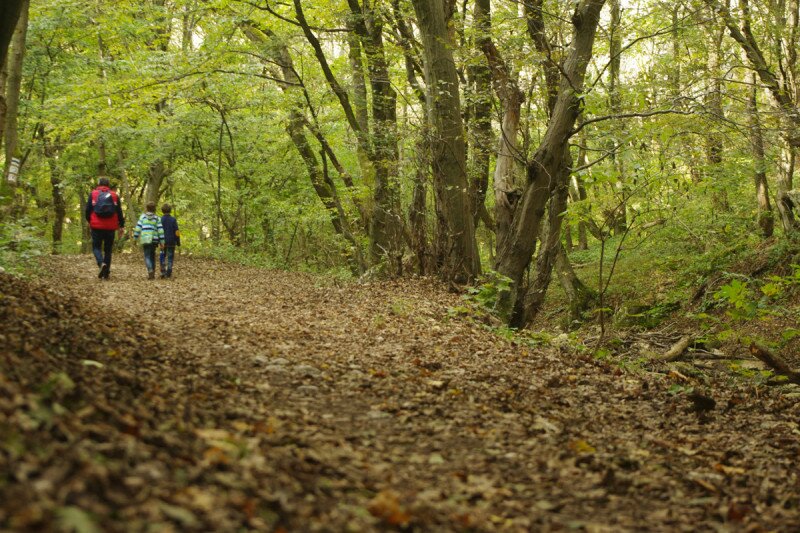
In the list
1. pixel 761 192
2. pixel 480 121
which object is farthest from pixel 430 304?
pixel 761 192

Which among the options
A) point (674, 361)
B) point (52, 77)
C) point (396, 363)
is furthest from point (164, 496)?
point (52, 77)

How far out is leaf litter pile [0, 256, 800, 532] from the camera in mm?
2236

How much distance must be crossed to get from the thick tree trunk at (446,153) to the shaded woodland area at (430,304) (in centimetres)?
4

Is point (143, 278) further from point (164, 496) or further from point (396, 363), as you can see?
point (164, 496)

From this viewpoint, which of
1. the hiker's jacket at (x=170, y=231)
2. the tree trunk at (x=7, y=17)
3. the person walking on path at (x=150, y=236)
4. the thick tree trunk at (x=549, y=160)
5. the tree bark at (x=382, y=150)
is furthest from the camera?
the hiker's jacket at (x=170, y=231)

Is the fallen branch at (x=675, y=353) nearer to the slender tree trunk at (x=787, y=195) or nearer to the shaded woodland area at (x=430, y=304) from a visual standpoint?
the shaded woodland area at (x=430, y=304)

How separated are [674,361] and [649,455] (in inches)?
188

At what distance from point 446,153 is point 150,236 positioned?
7140mm

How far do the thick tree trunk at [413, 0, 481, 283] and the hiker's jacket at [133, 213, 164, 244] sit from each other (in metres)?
6.67

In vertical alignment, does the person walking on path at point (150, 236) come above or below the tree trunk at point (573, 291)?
above

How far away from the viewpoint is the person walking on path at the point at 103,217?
1216 cm

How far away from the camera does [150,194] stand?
79.0ft

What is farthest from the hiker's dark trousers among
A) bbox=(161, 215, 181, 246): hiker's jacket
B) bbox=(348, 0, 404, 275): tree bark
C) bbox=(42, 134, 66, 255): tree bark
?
bbox=(42, 134, 66, 255): tree bark

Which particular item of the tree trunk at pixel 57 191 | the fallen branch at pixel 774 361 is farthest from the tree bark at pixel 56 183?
the fallen branch at pixel 774 361
